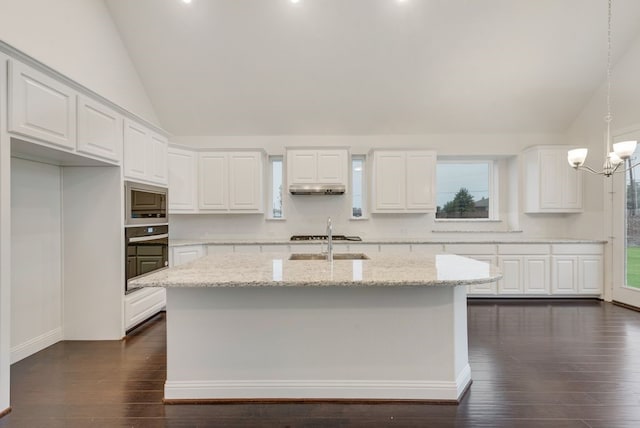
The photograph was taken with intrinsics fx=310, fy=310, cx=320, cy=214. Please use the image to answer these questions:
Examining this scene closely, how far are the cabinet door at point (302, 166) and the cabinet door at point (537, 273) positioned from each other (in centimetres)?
341

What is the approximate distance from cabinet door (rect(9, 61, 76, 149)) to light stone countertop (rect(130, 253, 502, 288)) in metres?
1.39

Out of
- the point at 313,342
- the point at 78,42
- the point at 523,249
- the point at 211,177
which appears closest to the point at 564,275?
the point at 523,249

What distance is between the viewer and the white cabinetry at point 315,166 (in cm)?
480

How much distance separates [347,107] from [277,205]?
1996 mm

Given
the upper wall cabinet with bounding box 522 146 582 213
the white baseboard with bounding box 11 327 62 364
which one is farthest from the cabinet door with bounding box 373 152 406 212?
the white baseboard with bounding box 11 327 62 364

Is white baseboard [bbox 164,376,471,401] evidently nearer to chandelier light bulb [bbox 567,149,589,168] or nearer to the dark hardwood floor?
the dark hardwood floor

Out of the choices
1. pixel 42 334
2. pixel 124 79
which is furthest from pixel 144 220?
pixel 124 79

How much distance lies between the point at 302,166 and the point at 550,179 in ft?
12.8

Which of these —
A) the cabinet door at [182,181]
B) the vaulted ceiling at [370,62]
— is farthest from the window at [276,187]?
the cabinet door at [182,181]

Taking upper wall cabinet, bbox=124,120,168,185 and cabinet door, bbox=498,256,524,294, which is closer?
upper wall cabinet, bbox=124,120,168,185

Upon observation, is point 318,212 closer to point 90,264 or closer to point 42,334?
point 90,264

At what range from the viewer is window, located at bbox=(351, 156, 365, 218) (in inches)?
213

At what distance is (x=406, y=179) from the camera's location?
16.0ft

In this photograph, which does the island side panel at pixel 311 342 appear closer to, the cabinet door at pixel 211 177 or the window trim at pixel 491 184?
the cabinet door at pixel 211 177
